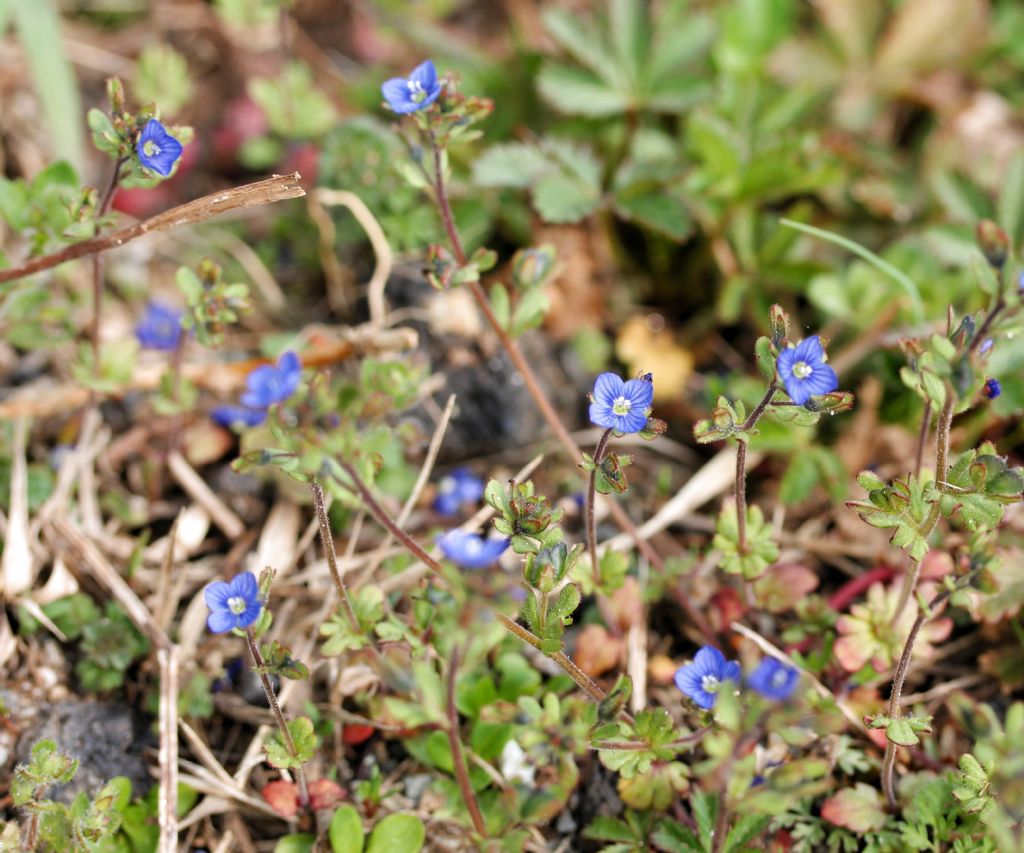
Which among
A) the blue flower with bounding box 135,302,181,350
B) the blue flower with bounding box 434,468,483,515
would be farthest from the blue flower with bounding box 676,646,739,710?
the blue flower with bounding box 135,302,181,350

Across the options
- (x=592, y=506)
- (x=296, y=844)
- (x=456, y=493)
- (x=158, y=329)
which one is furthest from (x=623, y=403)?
(x=158, y=329)

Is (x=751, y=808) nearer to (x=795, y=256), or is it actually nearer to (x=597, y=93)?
(x=795, y=256)

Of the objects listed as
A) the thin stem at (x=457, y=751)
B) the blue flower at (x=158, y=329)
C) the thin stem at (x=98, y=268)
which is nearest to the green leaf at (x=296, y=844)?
the thin stem at (x=457, y=751)

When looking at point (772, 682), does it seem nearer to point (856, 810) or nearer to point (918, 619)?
point (918, 619)

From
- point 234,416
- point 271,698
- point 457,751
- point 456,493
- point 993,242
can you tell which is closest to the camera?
point 993,242

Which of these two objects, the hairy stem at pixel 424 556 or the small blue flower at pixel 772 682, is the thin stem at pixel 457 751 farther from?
the small blue flower at pixel 772 682

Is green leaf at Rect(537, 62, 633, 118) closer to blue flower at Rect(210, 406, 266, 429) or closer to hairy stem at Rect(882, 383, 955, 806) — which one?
blue flower at Rect(210, 406, 266, 429)

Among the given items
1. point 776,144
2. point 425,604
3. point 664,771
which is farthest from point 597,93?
point 664,771
